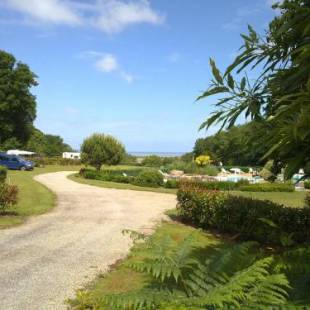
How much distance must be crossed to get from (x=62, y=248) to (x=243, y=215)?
4762 millimetres

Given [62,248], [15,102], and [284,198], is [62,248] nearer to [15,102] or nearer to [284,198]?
[284,198]

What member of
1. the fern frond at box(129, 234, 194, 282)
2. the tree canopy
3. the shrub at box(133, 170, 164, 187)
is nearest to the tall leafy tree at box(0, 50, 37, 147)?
the tree canopy

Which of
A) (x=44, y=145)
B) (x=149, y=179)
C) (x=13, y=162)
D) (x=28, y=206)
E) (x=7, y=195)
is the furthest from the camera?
(x=44, y=145)

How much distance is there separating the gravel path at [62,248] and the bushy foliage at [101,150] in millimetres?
19901

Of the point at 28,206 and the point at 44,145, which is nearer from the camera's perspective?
the point at 28,206

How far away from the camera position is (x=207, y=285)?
115 inches

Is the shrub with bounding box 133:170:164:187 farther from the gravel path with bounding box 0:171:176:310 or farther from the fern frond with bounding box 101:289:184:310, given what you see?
the fern frond with bounding box 101:289:184:310

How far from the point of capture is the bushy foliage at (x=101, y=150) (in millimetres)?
37438

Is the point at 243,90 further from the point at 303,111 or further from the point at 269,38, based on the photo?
the point at 303,111

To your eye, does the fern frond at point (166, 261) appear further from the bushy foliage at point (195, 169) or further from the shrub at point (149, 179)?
the bushy foliage at point (195, 169)

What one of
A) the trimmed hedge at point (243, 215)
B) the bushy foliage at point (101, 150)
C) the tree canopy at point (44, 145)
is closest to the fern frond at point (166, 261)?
the trimmed hedge at point (243, 215)

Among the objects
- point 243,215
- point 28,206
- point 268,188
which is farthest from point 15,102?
point 243,215

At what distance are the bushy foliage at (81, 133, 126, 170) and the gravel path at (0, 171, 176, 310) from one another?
19.9 meters

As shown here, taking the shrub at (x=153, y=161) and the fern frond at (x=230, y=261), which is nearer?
the fern frond at (x=230, y=261)
